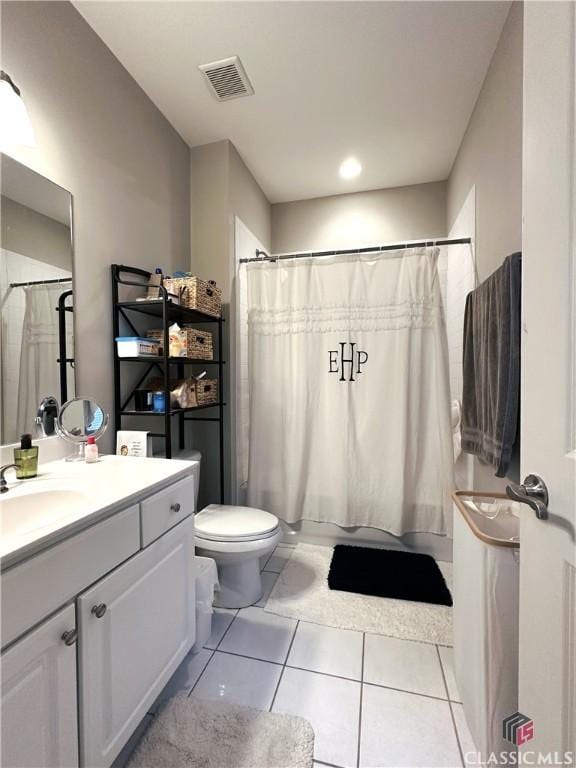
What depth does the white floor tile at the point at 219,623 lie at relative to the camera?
1.45 meters

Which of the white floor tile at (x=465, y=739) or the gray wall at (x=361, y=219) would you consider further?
the gray wall at (x=361, y=219)

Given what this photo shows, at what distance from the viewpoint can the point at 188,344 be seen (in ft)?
5.68

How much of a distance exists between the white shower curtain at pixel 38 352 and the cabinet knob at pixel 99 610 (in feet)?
2.32

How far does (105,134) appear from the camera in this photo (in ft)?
5.08

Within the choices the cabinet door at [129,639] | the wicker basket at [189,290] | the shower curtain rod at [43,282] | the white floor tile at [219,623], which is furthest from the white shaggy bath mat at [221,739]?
the wicker basket at [189,290]

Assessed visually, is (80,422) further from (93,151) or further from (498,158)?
(498,158)

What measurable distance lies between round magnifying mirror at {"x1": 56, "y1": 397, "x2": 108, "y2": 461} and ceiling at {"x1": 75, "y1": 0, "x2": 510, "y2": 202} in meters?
1.65

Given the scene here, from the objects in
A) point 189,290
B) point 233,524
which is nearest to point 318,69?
point 189,290

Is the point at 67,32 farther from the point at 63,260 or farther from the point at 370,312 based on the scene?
the point at 370,312

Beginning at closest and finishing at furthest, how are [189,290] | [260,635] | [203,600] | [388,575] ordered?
1. [203,600]
2. [260,635]
3. [189,290]
4. [388,575]

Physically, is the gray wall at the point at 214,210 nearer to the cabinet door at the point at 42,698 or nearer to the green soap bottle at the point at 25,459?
the green soap bottle at the point at 25,459

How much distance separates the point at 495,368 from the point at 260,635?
1534 millimetres

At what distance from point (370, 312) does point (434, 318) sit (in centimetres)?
37

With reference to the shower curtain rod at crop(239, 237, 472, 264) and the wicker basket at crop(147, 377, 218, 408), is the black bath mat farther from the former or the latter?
the shower curtain rod at crop(239, 237, 472, 264)
